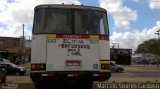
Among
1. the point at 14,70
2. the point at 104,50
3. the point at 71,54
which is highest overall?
the point at 104,50

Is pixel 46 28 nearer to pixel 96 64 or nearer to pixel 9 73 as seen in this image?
pixel 96 64

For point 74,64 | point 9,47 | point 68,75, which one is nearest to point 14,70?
point 74,64

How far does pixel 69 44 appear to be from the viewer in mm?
16188

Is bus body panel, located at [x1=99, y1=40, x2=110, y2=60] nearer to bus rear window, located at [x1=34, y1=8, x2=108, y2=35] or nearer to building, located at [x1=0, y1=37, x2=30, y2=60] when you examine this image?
bus rear window, located at [x1=34, y1=8, x2=108, y2=35]

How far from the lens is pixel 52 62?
15953 mm

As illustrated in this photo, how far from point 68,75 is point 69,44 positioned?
1.19 meters

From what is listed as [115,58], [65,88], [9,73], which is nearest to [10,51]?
[115,58]

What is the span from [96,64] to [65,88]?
13.0ft

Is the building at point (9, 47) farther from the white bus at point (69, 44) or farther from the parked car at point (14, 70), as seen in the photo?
the white bus at point (69, 44)

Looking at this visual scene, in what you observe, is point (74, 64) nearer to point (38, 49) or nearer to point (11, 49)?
point (38, 49)

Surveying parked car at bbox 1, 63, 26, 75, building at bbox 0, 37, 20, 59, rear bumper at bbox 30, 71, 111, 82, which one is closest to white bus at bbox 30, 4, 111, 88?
rear bumper at bbox 30, 71, 111, 82

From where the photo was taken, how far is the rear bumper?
15.8 metres

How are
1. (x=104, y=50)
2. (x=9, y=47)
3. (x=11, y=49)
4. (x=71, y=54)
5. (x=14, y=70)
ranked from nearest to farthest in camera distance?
1. (x=71, y=54)
2. (x=104, y=50)
3. (x=14, y=70)
4. (x=11, y=49)
5. (x=9, y=47)

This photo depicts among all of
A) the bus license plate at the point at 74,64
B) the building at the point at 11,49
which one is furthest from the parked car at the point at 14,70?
the building at the point at 11,49
